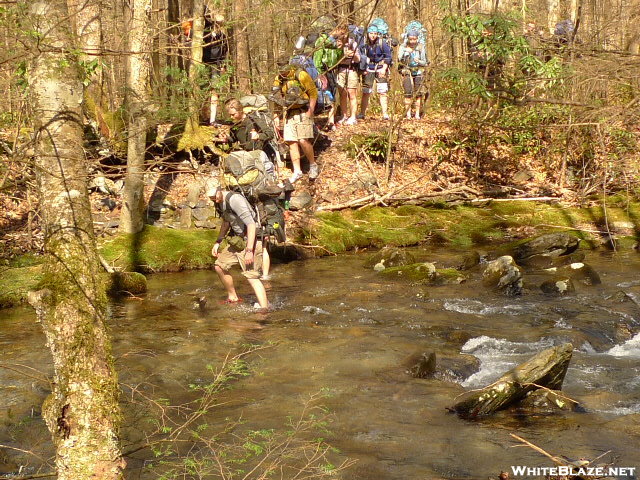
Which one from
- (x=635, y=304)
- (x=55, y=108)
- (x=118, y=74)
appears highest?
(x=118, y=74)

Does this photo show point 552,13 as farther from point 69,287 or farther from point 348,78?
point 69,287

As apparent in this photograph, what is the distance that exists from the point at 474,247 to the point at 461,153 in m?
4.04

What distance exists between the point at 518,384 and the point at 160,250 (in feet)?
24.9

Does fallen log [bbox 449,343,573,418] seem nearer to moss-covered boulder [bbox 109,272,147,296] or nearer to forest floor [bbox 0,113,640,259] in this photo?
moss-covered boulder [bbox 109,272,147,296]

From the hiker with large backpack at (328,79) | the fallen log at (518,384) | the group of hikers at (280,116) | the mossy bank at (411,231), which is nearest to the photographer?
the fallen log at (518,384)

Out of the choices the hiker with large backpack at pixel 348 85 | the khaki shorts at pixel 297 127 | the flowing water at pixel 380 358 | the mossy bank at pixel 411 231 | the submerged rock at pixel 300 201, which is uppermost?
the hiker with large backpack at pixel 348 85

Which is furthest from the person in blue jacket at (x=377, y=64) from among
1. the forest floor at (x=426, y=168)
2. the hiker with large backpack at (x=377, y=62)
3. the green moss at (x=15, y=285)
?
the green moss at (x=15, y=285)

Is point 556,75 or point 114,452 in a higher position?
point 556,75

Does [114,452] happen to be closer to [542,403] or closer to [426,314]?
[542,403]

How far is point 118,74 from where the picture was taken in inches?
805

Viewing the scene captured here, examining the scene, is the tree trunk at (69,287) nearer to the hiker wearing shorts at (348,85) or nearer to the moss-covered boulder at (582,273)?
the moss-covered boulder at (582,273)

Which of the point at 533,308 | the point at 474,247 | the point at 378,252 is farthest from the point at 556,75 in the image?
the point at 533,308

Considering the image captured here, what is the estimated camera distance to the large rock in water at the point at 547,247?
13289 millimetres

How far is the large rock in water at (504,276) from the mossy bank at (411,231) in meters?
2.38
